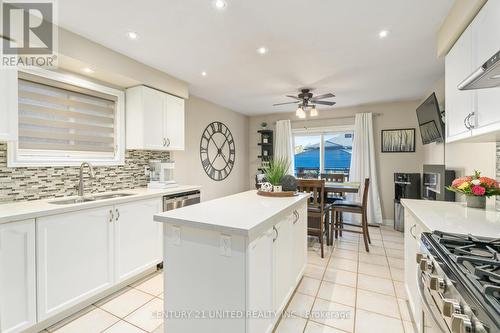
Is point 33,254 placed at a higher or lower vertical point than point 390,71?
lower

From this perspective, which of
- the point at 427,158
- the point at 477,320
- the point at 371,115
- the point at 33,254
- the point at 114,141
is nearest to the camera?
the point at 477,320

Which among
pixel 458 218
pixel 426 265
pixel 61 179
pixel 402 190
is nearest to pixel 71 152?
pixel 61 179

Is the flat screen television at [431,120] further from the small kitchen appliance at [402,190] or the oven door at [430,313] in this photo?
the oven door at [430,313]

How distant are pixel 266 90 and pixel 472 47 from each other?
273 centimetres

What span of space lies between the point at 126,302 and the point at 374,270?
2732 millimetres

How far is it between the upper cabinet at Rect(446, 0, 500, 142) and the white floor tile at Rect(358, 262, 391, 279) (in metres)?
1.66

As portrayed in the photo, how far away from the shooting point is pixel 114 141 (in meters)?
→ 2.91

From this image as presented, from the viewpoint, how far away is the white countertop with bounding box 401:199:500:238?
51.8 inches

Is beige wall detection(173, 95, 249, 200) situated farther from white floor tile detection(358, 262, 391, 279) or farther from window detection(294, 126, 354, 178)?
white floor tile detection(358, 262, 391, 279)

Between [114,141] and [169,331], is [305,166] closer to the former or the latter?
[114,141]

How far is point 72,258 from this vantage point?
74.7 inches

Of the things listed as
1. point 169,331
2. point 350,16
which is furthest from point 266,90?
point 169,331

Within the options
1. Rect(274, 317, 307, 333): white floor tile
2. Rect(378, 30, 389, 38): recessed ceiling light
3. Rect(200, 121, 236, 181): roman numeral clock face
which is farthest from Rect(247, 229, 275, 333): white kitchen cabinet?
Rect(200, 121, 236, 181): roman numeral clock face

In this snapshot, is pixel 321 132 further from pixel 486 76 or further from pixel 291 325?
pixel 486 76
